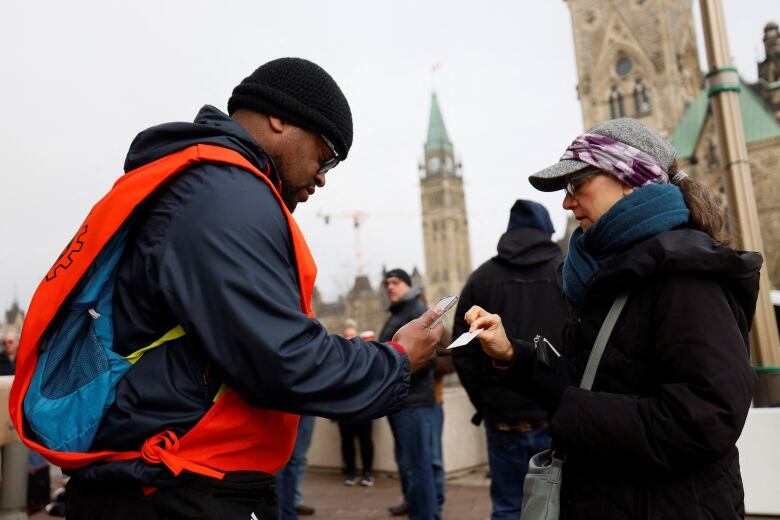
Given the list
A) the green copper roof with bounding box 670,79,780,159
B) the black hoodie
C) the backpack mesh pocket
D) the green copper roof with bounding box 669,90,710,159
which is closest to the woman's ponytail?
the backpack mesh pocket

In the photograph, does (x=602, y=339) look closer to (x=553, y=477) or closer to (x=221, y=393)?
(x=553, y=477)

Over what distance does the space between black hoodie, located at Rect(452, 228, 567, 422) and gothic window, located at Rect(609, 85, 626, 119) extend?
43041mm

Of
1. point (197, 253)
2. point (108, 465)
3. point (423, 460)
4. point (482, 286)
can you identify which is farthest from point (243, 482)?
point (423, 460)

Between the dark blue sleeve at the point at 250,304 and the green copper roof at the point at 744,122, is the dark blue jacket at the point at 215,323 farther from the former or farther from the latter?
the green copper roof at the point at 744,122

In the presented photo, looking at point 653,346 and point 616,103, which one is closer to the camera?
point 653,346

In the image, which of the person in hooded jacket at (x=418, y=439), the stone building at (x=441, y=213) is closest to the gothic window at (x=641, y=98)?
the person in hooded jacket at (x=418, y=439)

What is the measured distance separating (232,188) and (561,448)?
1.21m

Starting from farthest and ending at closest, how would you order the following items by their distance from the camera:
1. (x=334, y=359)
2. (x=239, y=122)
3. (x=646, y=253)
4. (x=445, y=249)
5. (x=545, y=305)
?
(x=445, y=249) < (x=545, y=305) < (x=239, y=122) < (x=646, y=253) < (x=334, y=359)

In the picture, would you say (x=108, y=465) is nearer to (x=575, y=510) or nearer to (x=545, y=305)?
(x=575, y=510)

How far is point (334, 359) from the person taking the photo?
1.64 metres

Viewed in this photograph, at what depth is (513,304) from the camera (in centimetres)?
414

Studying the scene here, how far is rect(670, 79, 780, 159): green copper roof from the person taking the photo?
37.1 metres

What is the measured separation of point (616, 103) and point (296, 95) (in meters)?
46.1

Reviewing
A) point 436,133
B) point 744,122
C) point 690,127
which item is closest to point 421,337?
point 744,122
